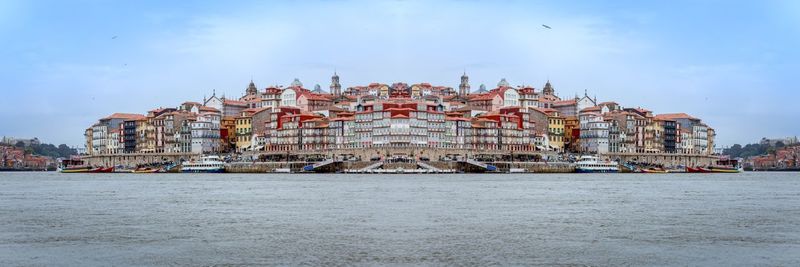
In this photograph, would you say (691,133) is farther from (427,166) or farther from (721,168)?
(427,166)

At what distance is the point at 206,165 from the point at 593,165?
155 ft

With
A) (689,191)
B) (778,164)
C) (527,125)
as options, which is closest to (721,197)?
(689,191)

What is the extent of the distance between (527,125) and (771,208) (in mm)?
93551

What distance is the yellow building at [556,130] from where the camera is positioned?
150375 mm

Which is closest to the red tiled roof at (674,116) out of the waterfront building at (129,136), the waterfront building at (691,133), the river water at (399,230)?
the waterfront building at (691,133)

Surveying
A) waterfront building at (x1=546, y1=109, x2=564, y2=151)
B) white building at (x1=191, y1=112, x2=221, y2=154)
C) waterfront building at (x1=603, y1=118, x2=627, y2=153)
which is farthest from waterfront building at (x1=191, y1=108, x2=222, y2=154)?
waterfront building at (x1=603, y1=118, x2=627, y2=153)

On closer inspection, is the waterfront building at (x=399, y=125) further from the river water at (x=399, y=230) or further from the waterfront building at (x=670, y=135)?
the river water at (x=399, y=230)

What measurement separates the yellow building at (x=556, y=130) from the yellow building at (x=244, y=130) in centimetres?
4158

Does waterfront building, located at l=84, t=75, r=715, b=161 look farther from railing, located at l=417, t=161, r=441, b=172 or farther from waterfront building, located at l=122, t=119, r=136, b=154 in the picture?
railing, located at l=417, t=161, r=441, b=172

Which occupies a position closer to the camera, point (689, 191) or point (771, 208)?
point (771, 208)

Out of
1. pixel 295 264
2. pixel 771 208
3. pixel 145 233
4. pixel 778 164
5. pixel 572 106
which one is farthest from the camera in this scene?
pixel 778 164

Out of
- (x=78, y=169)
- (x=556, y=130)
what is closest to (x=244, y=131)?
(x=78, y=169)

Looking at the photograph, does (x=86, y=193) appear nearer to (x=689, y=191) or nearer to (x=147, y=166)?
(x=689, y=191)

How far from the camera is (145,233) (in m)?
36.9
